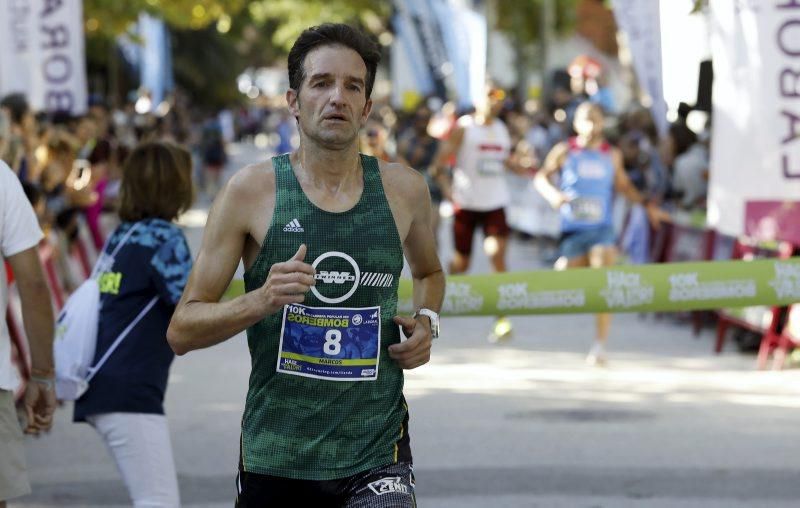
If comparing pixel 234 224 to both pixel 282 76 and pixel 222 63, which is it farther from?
pixel 282 76

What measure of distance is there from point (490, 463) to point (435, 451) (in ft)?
1.23

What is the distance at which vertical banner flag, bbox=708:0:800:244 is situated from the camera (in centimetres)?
738

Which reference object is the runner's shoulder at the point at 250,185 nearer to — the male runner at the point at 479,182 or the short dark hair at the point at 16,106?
the male runner at the point at 479,182

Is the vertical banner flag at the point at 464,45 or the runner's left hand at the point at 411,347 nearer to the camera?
the runner's left hand at the point at 411,347

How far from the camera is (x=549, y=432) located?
28.2ft

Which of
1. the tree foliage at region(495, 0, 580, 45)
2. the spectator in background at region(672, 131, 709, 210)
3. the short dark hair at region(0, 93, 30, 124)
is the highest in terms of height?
the tree foliage at region(495, 0, 580, 45)

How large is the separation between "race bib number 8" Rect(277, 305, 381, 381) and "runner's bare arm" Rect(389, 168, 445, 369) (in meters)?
0.10

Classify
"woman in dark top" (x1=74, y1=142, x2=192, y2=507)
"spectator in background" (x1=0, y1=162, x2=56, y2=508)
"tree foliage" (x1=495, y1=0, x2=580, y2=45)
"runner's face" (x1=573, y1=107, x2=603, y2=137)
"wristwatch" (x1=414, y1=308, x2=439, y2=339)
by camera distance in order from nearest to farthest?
"wristwatch" (x1=414, y1=308, x2=439, y2=339), "spectator in background" (x1=0, y1=162, x2=56, y2=508), "woman in dark top" (x1=74, y1=142, x2=192, y2=507), "runner's face" (x1=573, y1=107, x2=603, y2=137), "tree foliage" (x1=495, y1=0, x2=580, y2=45)

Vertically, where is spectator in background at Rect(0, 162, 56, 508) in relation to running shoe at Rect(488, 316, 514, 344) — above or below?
above

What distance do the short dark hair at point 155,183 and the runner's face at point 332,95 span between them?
5.34 feet

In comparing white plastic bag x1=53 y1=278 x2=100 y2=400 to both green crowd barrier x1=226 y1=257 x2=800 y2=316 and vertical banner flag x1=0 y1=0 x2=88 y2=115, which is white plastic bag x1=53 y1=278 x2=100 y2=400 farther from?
vertical banner flag x1=0 y1=0 x2=88 y2=115

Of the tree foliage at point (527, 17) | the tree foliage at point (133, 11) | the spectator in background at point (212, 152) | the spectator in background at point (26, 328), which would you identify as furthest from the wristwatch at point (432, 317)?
the tree foliage at point (527, 17)

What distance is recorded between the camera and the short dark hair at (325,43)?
3.80 meters

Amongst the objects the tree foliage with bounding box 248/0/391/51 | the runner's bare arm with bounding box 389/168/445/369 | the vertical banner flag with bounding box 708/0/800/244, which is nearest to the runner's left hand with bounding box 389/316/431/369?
the runner's bare arm with bounding box 389/168/445/369
